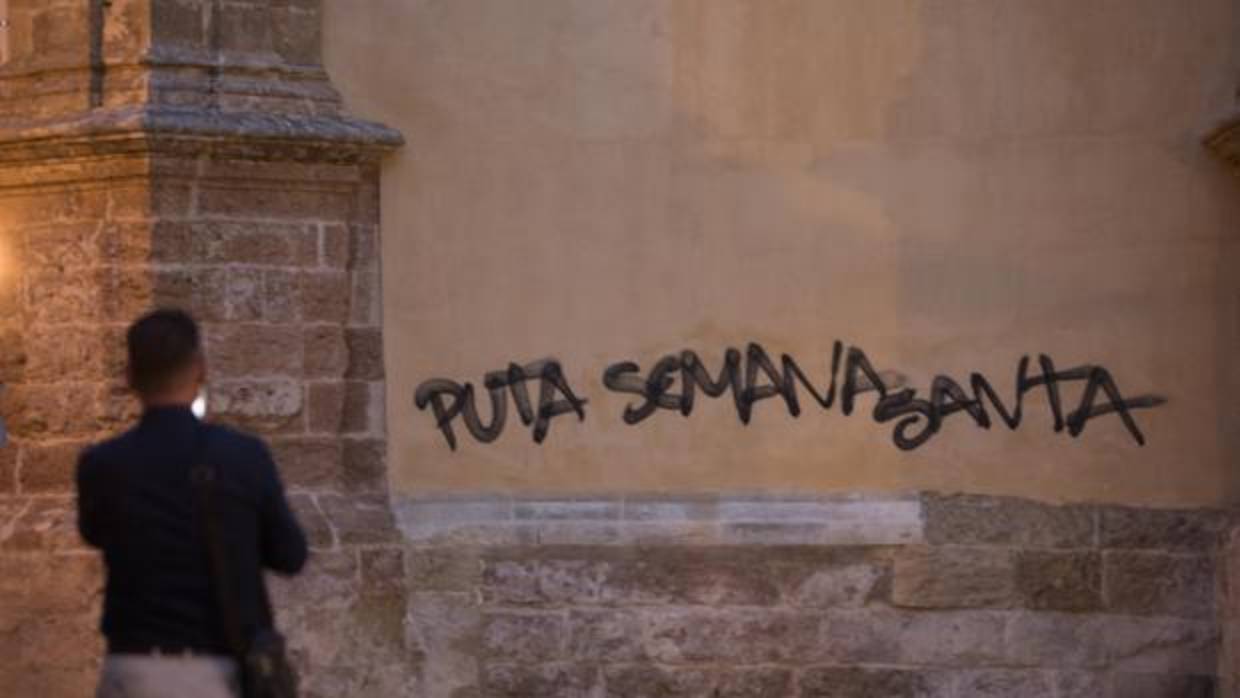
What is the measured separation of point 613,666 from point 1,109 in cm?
320

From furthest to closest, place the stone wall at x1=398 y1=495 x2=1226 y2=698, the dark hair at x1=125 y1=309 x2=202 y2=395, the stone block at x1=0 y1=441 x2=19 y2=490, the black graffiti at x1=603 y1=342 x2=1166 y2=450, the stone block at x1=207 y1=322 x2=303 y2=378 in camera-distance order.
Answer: the black graffiti at x1=603 y1=342 x2=1166 y2=450 → the stone wall at x1=398 y1=495 x2=1226 y2=698 → the stone block at x1=0 y1=441 x2=19 y2=490 → the stone block at x1=207 y1=322 x2=303 y2=378 → the dark hair at x1=125 y1=309 x2=202 y2=395

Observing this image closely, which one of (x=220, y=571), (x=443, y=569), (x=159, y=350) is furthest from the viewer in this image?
(x=443, y=569)

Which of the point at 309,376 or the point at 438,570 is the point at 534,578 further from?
the point at 309,376

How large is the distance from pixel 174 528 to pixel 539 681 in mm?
4946

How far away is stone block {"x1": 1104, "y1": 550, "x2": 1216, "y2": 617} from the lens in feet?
35.2

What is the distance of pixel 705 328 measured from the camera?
431 inches

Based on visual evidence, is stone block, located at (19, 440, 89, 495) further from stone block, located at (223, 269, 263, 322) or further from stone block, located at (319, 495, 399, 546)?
stone block, located at (319, 495, 399, 546)

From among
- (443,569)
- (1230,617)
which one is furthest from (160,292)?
(1230,617)

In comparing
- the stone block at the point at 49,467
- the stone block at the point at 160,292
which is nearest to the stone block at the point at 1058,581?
the stone block at the point at 160,292

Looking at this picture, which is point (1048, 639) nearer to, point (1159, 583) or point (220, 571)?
point (1159, 583)

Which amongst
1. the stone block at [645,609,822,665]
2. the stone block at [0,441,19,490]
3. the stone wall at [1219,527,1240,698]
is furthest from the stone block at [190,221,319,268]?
the stone wall at [1219,527,1240,698]

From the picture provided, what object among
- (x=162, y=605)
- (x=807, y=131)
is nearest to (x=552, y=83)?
(x=807, y=131)

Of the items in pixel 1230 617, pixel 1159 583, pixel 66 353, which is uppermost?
pixel 66 353

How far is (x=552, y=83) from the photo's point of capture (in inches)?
432
